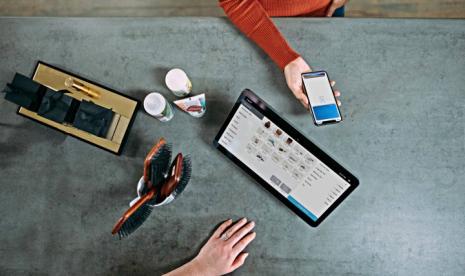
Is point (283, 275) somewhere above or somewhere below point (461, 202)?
below

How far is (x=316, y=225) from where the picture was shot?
0.93m

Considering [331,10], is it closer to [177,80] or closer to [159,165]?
[177,80]

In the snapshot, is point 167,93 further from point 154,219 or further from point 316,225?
point 316,225

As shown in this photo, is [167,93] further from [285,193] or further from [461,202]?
[461,202]

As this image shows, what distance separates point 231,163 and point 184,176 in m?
0.14

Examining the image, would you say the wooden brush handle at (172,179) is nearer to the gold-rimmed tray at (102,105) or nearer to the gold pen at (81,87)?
the gold-rimmed tray at (102,105)

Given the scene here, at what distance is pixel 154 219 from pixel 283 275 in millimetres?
389

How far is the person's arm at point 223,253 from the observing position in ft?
3.10

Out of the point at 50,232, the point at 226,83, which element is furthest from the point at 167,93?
the point at 50,232

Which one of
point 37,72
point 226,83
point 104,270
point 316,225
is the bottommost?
point 104,270

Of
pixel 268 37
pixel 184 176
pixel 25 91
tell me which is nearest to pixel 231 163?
pixel 184 176

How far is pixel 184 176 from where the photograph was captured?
0.94 m

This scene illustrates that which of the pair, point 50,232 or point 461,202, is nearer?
point 461,202

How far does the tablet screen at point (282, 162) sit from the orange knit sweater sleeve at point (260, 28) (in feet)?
0.58
